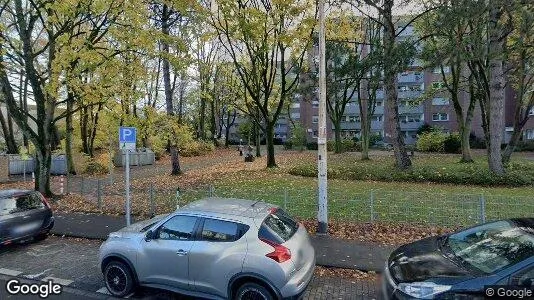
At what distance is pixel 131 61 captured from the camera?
49.2 feet

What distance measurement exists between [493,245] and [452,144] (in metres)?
36.8

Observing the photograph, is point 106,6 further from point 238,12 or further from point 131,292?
point 131,292

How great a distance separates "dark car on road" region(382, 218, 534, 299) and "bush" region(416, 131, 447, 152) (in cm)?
3580

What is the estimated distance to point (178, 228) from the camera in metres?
5.45

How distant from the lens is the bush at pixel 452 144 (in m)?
36.9

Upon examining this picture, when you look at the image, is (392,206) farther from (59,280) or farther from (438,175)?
(59,280)

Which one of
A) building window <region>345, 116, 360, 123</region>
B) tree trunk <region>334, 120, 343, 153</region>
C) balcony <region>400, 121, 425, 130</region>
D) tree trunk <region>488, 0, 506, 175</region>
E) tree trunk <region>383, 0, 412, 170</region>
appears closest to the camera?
tree trunk <region>488, 0, 506, 175</region>

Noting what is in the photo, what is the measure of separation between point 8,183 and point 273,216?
66.6ft

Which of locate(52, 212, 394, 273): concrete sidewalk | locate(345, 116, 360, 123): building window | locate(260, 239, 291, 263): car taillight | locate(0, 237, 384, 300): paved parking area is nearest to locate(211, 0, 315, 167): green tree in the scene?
locate(52, 212, 394, 273): concrete sidewalk

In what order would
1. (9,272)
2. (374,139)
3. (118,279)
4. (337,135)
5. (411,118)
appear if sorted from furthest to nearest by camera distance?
1. (411,118)
2. (374,139)
3. (337,135)
4. (9,272)
5. (118,279)

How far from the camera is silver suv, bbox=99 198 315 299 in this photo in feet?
15.7

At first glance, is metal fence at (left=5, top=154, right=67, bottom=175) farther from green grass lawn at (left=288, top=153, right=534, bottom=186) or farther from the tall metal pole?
the tall metal pole

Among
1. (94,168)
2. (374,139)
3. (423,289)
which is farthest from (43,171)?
(374,139)

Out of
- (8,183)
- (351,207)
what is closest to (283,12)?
(351,207)
